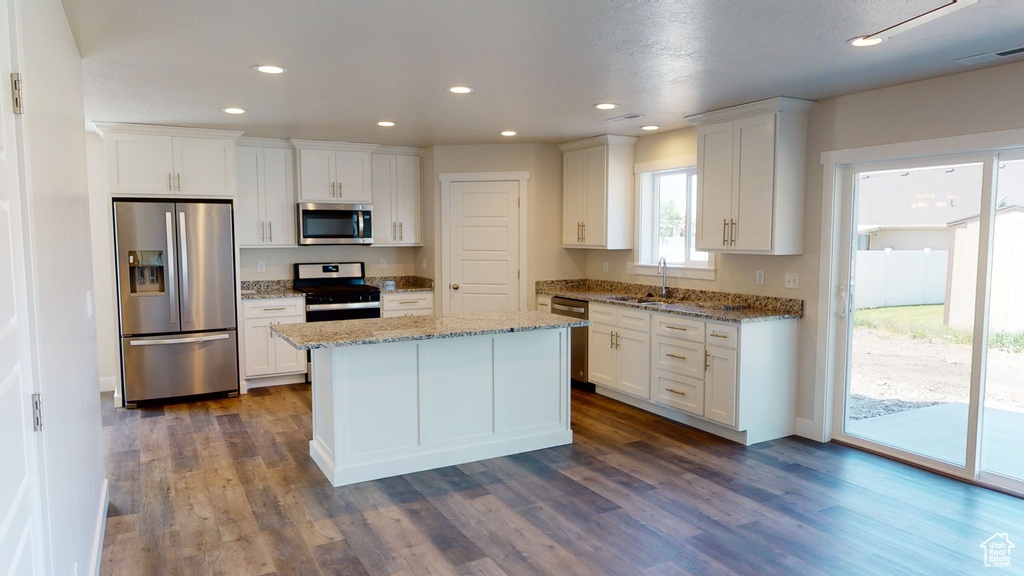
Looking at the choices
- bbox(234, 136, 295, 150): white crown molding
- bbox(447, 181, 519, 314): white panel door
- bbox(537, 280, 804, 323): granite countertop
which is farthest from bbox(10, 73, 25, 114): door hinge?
bbox(447, 181, 519, 314): white panel door

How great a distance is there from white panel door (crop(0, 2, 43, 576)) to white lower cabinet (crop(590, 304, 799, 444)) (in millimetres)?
3817

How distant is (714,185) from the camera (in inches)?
188

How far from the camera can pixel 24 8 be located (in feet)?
5.75

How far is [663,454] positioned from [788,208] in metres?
1.87

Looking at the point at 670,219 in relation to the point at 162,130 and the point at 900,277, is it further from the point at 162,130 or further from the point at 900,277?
the point at 162,130

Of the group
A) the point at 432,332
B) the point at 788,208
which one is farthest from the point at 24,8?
the point at 788,208

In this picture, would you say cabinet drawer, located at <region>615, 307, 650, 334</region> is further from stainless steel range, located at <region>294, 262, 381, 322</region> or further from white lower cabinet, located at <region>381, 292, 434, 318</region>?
stainless steel range, located at <region>294, 262, 381, 322</region>

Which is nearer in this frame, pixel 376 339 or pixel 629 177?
pixel 376 339

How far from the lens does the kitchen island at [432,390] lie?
367cm

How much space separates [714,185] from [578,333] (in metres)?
1.85

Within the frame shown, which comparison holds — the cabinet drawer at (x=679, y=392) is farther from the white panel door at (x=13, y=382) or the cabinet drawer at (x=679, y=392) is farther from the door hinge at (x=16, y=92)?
the door hinge at (x=16, y=92)

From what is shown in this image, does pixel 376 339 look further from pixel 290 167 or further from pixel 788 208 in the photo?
pixel 290 167

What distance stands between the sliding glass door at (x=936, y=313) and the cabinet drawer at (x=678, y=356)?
0.94 metres

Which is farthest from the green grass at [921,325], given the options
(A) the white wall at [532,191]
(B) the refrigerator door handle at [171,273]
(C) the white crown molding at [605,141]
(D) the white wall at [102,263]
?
(D) the white wall at [102,263]
